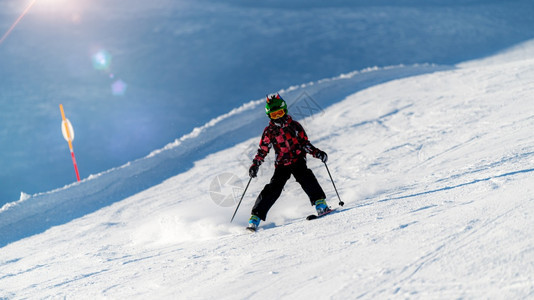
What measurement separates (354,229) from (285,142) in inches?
50.0

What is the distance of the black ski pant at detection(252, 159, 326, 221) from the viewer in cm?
397

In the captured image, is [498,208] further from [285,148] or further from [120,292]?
[120,292]

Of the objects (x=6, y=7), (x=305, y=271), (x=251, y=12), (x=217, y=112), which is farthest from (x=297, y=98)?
(x=6, y=7)

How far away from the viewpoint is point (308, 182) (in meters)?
4.04

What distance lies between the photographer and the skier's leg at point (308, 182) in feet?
13.1

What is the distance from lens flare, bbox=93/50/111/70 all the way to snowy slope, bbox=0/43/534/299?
27.5 ft

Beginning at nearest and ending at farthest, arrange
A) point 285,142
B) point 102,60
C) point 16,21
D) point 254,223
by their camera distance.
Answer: point 254,223
point 285,142
point 102,60
point 16,21

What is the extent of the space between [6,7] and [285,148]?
63.3 feet

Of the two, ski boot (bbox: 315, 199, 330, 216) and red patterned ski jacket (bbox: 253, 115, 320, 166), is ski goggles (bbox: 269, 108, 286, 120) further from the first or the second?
ski boot (bbox: 315, 199, 330, 216)

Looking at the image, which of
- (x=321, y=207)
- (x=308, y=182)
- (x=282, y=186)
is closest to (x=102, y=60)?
(x=282, y=186)

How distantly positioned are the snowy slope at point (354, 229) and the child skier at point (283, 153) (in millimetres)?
323

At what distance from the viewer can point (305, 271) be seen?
2596 millimetres

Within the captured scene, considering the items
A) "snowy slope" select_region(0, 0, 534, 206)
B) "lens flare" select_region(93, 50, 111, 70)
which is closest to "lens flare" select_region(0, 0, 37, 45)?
"snowy slope" select_region(0, 0, 534, 206)

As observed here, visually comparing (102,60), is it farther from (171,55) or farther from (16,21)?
(16,21)
